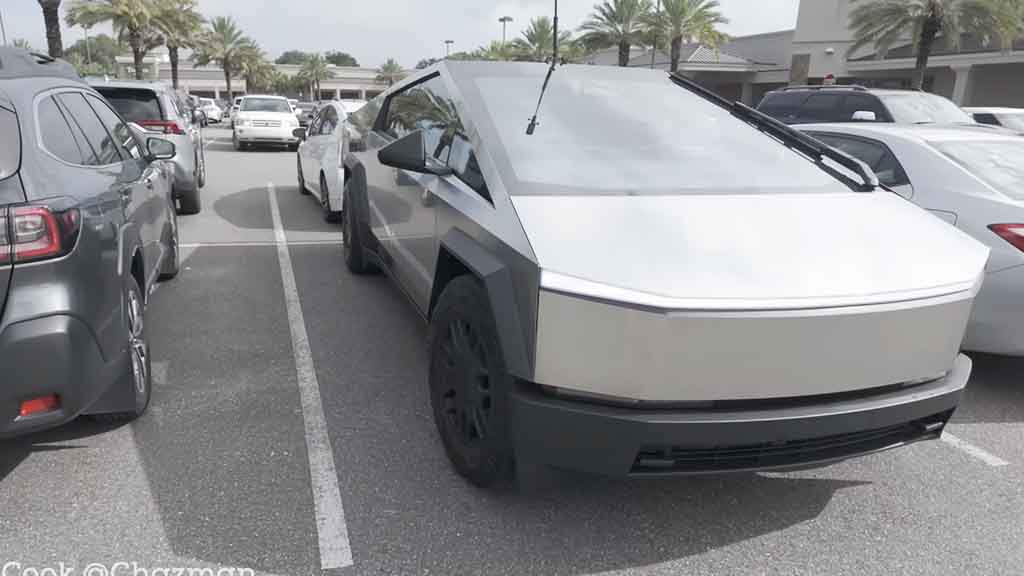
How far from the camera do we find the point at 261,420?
137 inches

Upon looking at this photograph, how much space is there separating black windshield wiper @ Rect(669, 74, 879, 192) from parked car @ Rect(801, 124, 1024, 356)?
0.88 m

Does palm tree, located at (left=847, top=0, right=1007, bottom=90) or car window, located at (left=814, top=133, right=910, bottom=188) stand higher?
palm tree, located at (left=847, top=0, right=1007, bottom=90)

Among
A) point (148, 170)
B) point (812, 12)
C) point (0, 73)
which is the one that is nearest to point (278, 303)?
point (148, 170)

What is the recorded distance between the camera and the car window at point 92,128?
3.56 metres

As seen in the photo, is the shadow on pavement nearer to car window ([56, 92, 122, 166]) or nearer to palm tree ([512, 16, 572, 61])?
car window ([56, 92, 122, 166])

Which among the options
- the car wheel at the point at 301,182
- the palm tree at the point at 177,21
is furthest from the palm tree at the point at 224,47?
the car wheel at the point at 301,182

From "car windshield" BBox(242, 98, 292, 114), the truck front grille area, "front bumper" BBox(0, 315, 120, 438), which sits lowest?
"car windshield" BBox(242, 98, 292, 114)

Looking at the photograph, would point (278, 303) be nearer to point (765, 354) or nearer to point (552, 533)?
point (552, 533)

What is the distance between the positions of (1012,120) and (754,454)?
12.5 m

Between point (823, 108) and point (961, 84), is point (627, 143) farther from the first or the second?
point (961, 84)

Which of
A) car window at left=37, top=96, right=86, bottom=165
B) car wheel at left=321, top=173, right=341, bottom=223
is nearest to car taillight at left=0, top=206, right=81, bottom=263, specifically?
car window at left=37, top=96, right=86, bottom=165

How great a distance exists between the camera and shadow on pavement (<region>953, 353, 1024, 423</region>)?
386cm

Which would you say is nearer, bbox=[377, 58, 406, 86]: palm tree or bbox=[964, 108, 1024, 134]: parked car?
bbox=[964, 108, 1024, 134]: parked car

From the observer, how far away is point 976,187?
13.4ft
